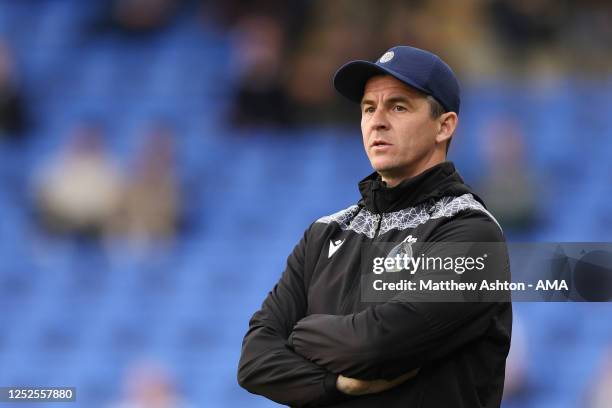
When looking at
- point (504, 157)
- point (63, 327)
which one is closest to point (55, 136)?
point (63, 327)

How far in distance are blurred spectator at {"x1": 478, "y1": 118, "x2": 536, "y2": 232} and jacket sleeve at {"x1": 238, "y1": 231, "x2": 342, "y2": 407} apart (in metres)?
4.31

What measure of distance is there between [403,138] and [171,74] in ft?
20.6

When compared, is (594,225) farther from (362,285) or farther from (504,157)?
(362,285)

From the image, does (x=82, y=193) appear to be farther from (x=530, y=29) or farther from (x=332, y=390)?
(x=332, y=390)

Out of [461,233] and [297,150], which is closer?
[461,233]

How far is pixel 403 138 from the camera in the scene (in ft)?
9.21

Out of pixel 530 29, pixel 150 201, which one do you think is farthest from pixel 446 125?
pixel 530 29

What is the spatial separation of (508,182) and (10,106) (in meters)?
3.74

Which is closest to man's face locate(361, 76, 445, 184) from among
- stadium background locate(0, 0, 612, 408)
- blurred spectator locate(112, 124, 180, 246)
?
stadium background locate(0, 0, 612, 408)

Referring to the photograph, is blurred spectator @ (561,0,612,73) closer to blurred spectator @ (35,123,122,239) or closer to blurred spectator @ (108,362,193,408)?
blurred spectator @ (35,123,122,239)

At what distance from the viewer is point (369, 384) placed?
8.52 ft

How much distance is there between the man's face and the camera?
2809mm

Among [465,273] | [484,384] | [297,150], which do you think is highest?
[297,150]

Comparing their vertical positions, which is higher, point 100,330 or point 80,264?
point 80,264
